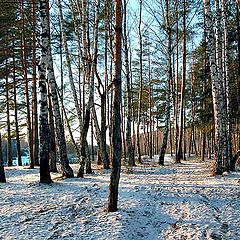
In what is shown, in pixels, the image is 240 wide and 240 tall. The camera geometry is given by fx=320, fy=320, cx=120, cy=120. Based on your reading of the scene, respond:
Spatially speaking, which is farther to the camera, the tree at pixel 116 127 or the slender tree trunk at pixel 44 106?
the slender tree trunk at pixel 44 106

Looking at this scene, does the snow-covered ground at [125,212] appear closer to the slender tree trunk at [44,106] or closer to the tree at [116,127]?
the tree at [116,127]

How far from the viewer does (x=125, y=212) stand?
691cm

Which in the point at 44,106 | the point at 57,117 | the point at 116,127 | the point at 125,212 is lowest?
the point at 125,212

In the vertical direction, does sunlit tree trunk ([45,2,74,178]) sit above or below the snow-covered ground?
above

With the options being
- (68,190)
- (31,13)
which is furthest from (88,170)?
(31,13)

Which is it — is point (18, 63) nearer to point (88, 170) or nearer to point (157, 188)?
point (88, 170)

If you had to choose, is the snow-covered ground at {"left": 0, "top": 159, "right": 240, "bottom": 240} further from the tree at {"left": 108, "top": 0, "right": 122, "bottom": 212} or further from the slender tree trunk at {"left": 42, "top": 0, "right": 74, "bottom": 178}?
the slender tree trunk at {"left": 42, "top": 0, "right": 74, "bottom": 178}

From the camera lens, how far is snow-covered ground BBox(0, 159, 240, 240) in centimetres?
594

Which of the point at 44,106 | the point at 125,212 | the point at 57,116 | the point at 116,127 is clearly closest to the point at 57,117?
the point at 57,116

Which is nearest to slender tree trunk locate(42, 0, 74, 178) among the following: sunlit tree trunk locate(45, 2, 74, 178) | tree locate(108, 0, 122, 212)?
sunlit tree trunk locate(45, 2, 74, 178)

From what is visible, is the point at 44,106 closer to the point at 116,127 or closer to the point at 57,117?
the point at 57,117

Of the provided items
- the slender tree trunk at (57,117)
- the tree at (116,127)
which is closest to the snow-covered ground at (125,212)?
the tree at (116,127)

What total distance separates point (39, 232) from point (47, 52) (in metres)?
6.15

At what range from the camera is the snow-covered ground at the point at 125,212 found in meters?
5.94
